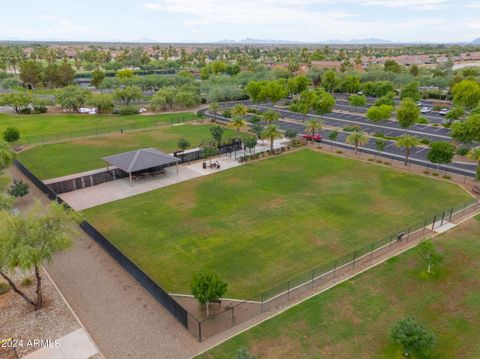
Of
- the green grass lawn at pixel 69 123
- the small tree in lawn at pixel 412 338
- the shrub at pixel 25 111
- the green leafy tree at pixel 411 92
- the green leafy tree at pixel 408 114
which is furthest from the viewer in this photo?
the shrub at pixel 25 111

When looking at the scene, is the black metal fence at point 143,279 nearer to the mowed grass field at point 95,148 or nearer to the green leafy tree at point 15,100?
the mowed grass field at point 95,148

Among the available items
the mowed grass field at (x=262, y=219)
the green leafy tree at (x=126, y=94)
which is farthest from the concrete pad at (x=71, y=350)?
the green leafy tree at (x=126, y=94)

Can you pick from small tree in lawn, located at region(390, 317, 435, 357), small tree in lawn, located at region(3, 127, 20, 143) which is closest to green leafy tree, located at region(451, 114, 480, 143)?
small tree in lawn, located at region(390, 317, 435, 357)

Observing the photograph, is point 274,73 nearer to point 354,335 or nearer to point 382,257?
point 382,257

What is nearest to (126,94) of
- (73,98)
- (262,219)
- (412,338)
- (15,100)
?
(73,98)

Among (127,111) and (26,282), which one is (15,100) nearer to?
(127,111)

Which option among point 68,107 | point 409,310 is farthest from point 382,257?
point 68,107
